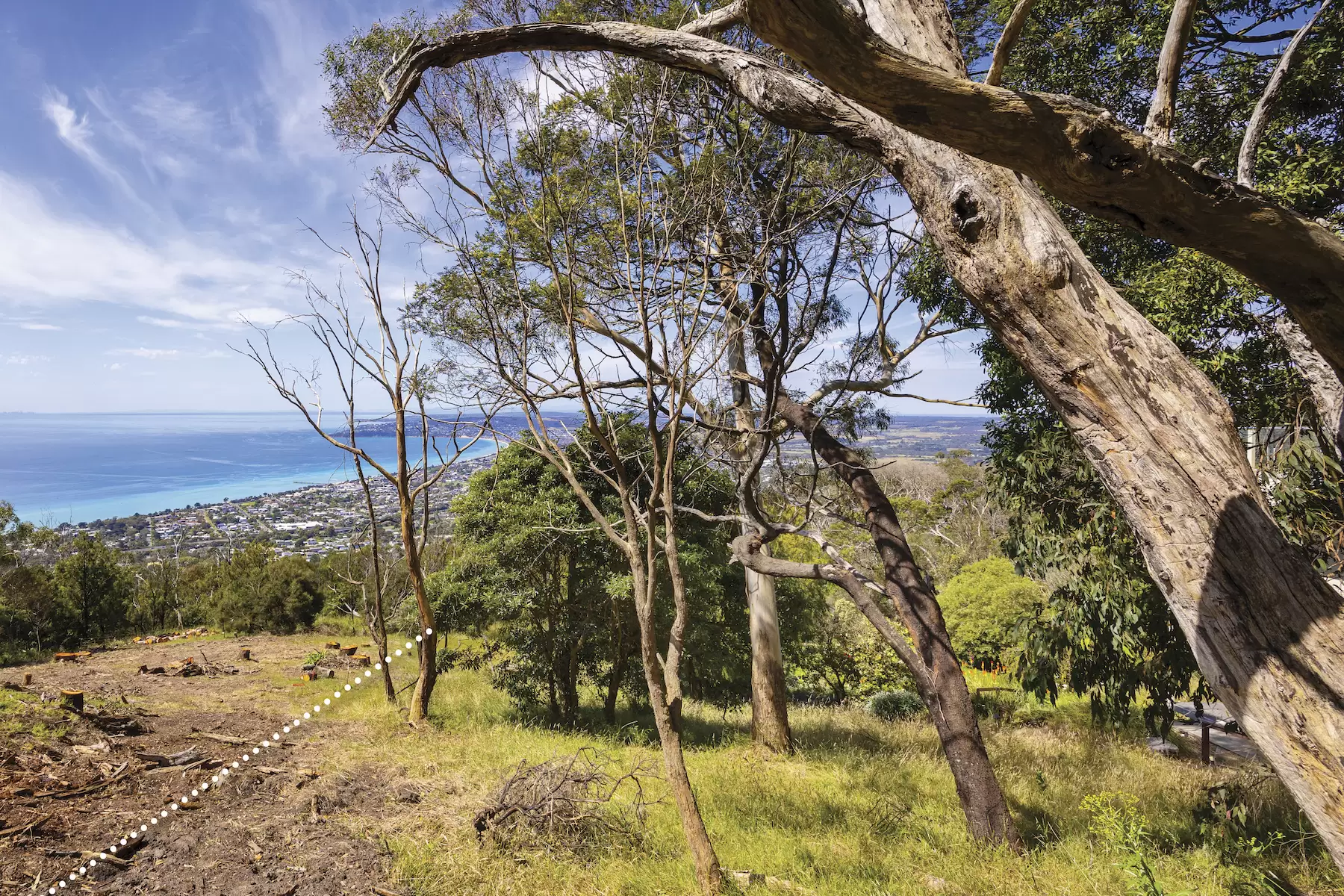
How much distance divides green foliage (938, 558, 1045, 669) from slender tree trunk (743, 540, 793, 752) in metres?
7.00

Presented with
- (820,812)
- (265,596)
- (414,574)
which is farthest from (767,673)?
(265,596)

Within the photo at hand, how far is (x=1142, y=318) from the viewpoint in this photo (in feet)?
5.09

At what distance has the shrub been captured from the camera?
10.8 metres

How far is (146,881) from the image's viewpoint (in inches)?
147

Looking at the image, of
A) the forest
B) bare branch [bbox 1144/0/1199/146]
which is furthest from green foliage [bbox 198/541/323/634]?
bare branch [bbox 1144/0/1199/146]

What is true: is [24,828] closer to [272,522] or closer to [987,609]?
[987,609]

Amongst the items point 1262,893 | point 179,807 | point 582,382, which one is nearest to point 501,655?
point 179,807

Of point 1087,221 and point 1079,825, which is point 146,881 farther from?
point 1087,221

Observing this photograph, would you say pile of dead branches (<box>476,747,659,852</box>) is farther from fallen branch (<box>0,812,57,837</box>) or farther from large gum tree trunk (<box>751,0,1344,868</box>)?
large gum tree trunk (<box>751,0,1344,868</box>)

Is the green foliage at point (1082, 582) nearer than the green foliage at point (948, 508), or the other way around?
the green foliage at point (1082, 582)

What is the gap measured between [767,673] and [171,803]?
566 cm

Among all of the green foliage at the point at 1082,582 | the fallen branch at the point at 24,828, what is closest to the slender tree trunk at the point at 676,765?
the green foliage at the point at 1082,582

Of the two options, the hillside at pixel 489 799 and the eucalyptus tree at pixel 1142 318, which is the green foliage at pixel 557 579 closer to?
the hillside at pixel 489 799

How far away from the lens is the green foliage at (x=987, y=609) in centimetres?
1302
